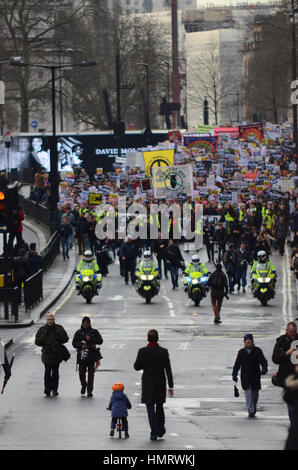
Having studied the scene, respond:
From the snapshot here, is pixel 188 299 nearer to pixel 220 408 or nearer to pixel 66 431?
pixel 220 408

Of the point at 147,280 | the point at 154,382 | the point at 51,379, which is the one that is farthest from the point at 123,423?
the point at 147,280

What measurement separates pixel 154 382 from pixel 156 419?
0.45 m

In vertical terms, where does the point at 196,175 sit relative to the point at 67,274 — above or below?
above

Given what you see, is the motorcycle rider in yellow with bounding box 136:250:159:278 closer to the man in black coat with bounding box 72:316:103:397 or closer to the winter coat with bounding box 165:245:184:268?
the winter coat with bounding box 165:245:184:268

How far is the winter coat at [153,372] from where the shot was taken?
16.0m

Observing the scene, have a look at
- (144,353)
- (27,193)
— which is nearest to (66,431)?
(144,353)

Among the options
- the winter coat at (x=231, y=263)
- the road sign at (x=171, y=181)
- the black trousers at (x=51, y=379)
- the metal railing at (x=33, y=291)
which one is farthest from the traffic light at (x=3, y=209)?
the road sign at (x=171, y=181)

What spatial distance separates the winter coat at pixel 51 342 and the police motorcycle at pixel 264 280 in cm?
1309

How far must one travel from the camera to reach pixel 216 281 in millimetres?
29031

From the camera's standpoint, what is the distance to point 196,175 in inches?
1855

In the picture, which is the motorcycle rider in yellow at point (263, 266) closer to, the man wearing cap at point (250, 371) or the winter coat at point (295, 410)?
the man wearing cap at point (250, 371)

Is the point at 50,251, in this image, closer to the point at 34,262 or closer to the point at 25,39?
the point at 34,262
